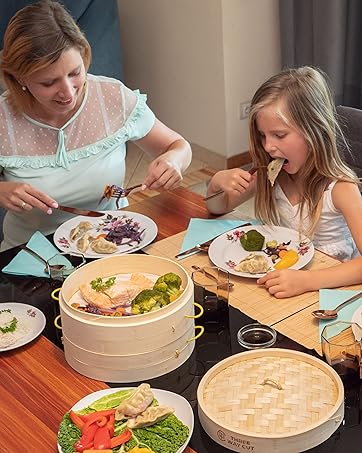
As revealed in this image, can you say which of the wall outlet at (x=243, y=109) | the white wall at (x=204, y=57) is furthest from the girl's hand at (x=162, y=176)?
the wall outlet at (x=243, y=109)

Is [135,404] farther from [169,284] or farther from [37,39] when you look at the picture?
[37,39]

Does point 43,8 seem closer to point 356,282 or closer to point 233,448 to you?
point 356,282

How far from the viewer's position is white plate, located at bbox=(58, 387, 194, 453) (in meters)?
1.17

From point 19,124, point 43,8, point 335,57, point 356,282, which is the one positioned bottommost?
point 335,57

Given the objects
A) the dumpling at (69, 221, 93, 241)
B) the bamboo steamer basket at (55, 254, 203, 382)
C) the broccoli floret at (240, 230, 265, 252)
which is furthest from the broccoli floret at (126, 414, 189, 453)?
the dumpling at (69, 221, 93, 241)

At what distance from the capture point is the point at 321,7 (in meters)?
3.60

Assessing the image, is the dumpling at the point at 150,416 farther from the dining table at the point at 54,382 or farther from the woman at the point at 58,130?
the woman at the point at 58,130

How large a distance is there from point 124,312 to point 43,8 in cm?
98

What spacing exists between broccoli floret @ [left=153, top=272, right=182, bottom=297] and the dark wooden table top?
8.2 inches

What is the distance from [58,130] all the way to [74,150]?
0.24 feet

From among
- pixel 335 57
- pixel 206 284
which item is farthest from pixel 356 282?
pixel 335 57

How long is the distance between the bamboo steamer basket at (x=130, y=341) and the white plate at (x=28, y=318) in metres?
0.12

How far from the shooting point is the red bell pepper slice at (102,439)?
1.11 m

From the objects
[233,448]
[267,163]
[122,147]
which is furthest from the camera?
[122,147]
